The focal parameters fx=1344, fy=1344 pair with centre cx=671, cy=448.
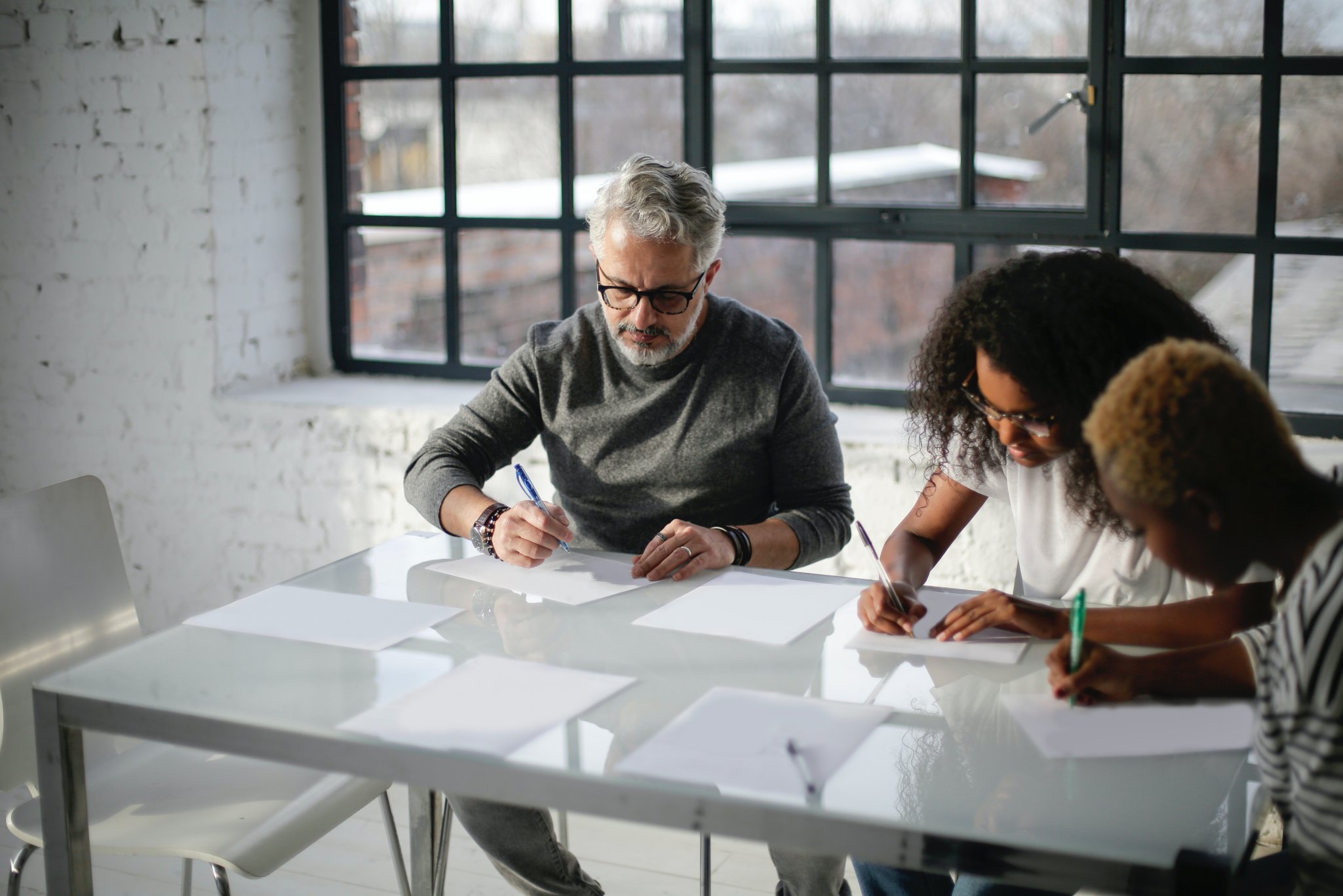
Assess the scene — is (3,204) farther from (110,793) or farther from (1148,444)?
(1148,444)

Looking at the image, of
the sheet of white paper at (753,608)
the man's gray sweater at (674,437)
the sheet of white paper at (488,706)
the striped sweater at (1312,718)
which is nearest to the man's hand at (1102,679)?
the striped sweater at (1312,718)

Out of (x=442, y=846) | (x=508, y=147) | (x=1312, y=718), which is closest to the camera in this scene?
(x=1312, y=718)

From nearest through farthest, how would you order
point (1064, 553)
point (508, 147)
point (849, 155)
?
point (1064, 553) < point (849, 155) < point (508, 147)

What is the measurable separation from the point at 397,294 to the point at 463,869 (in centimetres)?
169

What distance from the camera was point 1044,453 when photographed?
186cm

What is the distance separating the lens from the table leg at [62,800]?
1593mm

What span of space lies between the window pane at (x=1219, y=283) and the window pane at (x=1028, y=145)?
0.78 feet

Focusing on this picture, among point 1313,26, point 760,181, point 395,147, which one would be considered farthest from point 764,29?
point 1313,26

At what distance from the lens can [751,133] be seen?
10.8 feet

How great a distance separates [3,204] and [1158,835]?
345cm

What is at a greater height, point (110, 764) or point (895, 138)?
point (895, 138)

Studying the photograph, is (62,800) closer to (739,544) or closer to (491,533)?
(491,533)

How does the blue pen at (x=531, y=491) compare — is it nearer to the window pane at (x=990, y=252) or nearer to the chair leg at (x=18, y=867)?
the chair leg at (x=18, y=867)

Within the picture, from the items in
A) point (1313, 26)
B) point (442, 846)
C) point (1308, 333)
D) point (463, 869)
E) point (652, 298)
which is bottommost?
point (463, 869)
